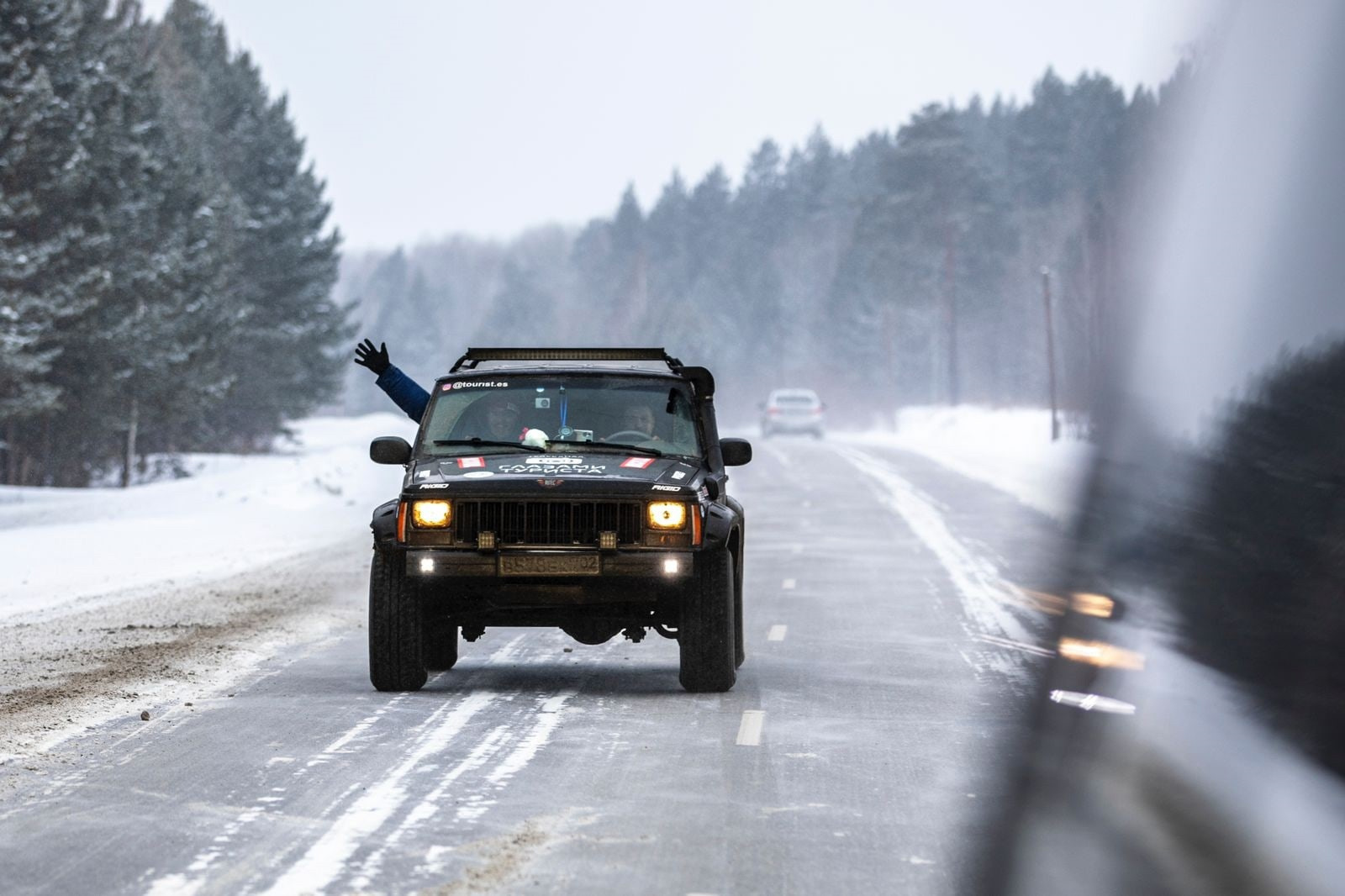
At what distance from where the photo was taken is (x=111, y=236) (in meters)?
43.5

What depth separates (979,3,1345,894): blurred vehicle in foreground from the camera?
6.41 meters

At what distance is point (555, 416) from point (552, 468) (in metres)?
0.75

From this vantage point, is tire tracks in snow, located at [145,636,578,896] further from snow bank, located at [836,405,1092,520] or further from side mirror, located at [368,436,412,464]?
snow bank, located at [836,405,1092,520]

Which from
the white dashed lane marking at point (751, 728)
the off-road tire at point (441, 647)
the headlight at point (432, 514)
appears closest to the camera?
the white dashed lane marking at point (751, 728)

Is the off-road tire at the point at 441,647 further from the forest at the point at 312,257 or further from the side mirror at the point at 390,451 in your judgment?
the forest at the point at 312,257

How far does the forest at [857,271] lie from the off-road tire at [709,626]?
54382 mm

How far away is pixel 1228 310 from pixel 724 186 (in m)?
161

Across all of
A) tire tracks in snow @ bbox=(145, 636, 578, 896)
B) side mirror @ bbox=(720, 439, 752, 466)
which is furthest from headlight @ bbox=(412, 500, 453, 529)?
side mirror @ bbox=(720, 439, 752, 466)

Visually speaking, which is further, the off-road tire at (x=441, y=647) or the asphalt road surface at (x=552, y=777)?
the off-road tire at (x=441, y=647)

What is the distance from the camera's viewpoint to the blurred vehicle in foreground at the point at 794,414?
69062 millimetres

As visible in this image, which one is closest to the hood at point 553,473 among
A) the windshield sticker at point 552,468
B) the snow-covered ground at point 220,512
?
the windshield sticker at point 552,468

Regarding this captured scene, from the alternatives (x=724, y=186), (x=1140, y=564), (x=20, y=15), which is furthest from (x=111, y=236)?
(x=724, y=186)

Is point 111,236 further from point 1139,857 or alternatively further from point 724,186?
point 724,186

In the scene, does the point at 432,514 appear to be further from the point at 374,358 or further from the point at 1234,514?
the point at 1234,514
